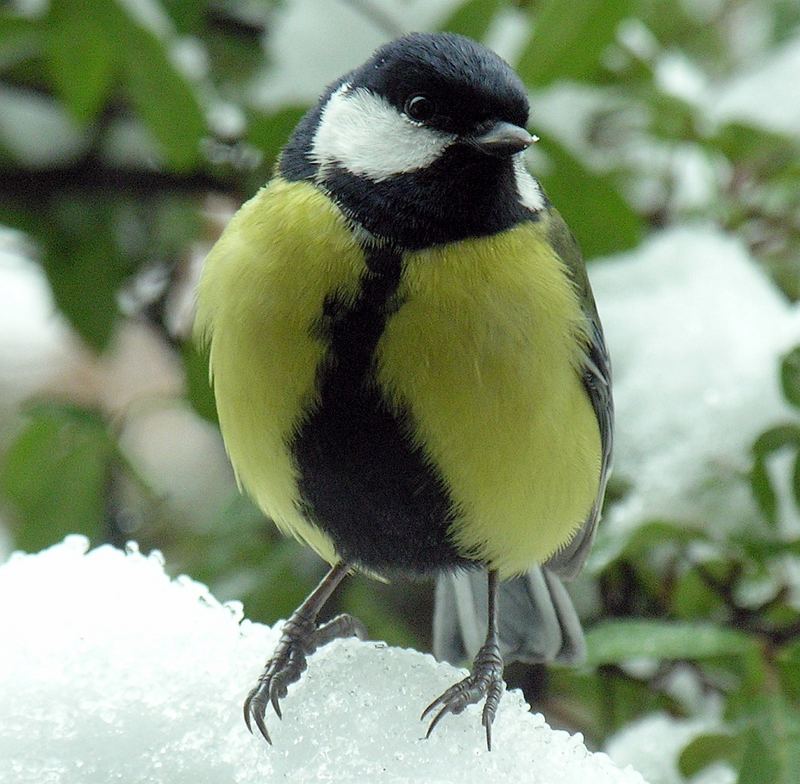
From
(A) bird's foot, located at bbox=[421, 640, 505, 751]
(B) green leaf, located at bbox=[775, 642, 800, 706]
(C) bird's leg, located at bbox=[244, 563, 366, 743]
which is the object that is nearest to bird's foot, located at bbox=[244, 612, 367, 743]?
(C) bird's leg, located at bbox=[244, 563, 366, 743]

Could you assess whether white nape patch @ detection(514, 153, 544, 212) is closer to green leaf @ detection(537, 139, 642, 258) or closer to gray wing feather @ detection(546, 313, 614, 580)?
gray wing feather @ detection(546, 313, 614, 580)

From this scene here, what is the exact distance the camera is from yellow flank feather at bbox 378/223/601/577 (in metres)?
0.91

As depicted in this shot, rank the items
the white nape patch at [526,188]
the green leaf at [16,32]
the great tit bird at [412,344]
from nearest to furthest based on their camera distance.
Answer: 1. the great tit bird at [412,344]
2. the white nape patch at [526,188]
3. the green leaf at [16,32]

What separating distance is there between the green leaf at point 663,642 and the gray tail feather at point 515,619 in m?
0.07

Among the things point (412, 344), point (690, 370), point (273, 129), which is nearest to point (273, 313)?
point (412, 344)

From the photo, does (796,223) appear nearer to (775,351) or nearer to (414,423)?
(775,351)

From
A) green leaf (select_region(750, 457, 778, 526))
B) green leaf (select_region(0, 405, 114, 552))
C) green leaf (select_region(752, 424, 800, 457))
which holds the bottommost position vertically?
green leaf (select_region(0, 405, 114, 552))

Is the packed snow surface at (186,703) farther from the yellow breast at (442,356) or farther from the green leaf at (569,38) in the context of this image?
the green leaf at (569,38)

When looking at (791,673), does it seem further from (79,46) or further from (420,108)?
(79,46)

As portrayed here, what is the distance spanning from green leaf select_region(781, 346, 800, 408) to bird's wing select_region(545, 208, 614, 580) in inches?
6.0

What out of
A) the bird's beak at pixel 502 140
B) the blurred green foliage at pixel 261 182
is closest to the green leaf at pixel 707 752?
the blurred green foliage at pixel 261 182

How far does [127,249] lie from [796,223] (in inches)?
30.4

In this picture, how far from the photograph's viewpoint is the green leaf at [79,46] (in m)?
1.23

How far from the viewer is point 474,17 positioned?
1.27 m
